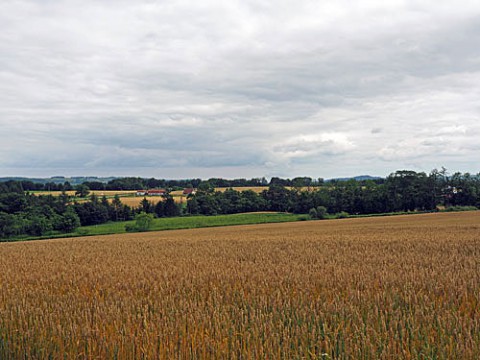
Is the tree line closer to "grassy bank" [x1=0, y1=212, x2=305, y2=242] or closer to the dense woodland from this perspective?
the dense woodland

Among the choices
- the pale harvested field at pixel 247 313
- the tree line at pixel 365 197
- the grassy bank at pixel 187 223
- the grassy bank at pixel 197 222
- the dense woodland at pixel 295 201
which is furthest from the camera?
the tree line at pixel 365 197

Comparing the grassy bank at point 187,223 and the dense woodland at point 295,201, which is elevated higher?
the dense woodland at point 295,201

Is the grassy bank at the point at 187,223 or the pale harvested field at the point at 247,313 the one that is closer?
the pale harvested field at the point at 247,313

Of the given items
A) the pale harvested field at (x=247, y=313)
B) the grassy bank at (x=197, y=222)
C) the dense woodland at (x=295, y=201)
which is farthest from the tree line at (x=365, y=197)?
the pale harvested field at (x=247, y=313)

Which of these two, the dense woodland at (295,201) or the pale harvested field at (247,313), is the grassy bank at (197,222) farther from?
the pale harvested field at (247,313)

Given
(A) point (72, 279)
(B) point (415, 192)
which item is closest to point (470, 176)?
(B) point (415, 192)

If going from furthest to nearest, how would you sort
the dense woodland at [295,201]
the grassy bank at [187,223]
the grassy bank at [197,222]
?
the dense woodland at [295,201]
the grassy bank at [197,222]
the grassy bank at [187,223]

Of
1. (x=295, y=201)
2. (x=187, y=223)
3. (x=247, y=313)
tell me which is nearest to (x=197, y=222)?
(x=187, y=223)

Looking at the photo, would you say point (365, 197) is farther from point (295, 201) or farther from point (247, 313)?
point (247, 313)

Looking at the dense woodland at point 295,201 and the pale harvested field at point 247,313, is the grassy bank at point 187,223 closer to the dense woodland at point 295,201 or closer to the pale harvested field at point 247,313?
the dense woodland at point 295,201

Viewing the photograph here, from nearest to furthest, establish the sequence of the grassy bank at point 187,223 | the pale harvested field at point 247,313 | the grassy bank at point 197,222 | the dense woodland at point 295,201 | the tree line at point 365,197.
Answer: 1. the pale harvested field at point 247,313
2. the grassy bank at point 187,223
3. the grassy bank at point 197,222
4. the dense woodland at point 295,201
5. the tree line at point 365,197

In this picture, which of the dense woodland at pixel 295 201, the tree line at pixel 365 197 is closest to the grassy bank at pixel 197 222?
the dense woodland at pixel 295 201

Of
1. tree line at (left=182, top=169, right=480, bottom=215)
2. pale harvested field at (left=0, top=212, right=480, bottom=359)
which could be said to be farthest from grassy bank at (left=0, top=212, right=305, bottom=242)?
pale harvested field at (left=0, top=212, right=480, bottom=359)

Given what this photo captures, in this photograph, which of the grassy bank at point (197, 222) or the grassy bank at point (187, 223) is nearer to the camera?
the grassy bank at point (187, 223)
